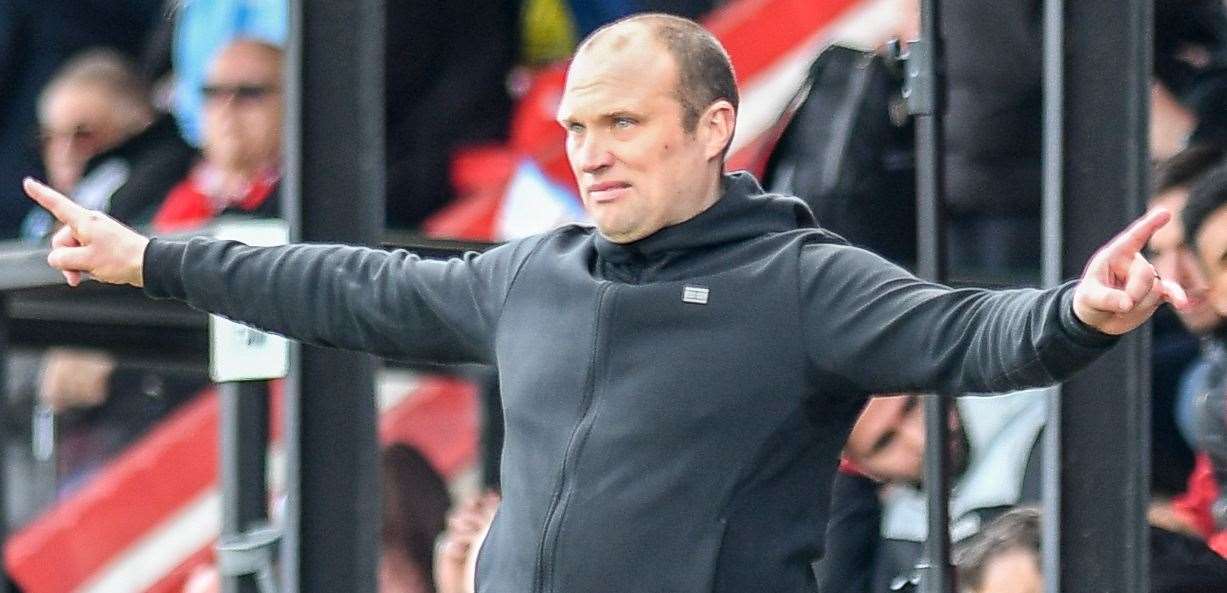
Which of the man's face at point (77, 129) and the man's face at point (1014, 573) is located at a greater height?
the man's face at point (77, 129)

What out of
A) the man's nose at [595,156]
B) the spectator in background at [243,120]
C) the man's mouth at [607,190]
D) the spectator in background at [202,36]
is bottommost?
the man's mouth at [607,190]

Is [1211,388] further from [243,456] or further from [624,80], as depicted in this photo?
[243,456]

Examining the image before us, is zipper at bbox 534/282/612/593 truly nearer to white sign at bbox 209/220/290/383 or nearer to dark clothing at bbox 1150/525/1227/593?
white sign at bbox 209/220/290/383

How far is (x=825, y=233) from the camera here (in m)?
2.70

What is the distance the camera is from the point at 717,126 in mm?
2734

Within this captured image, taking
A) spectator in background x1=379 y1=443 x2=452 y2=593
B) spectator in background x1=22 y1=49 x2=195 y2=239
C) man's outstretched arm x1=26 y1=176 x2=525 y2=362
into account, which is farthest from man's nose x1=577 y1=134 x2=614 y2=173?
spectator in background x1=22 y1=49 x2=195 y2=239

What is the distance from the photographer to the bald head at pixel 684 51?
2701 millimetres

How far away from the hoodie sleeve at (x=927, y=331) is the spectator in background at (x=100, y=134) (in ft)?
10.4

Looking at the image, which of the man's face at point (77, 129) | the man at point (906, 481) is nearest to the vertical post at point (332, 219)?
the man at point (906, 481)

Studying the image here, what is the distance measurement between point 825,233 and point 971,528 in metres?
1.01

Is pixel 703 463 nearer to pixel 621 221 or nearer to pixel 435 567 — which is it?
pixel 621 221

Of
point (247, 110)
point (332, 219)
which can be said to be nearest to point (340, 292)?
point (332, 219)

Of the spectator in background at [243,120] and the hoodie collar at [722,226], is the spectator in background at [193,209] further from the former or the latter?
the hoodie collar at [722,226]

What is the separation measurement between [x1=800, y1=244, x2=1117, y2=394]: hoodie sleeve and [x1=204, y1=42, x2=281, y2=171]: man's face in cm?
228
